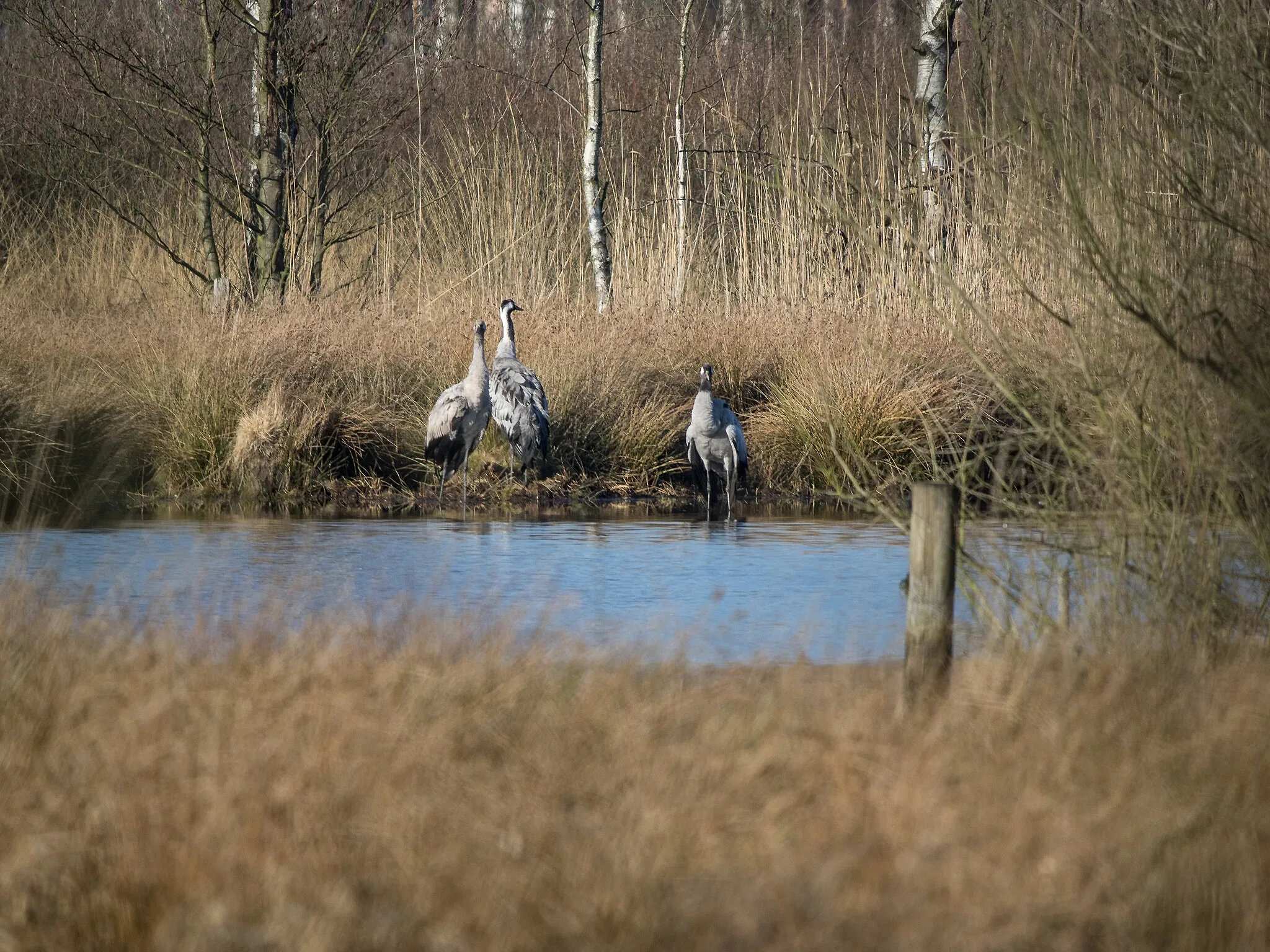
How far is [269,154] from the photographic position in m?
11.2

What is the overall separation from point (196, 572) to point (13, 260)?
24.4 ft

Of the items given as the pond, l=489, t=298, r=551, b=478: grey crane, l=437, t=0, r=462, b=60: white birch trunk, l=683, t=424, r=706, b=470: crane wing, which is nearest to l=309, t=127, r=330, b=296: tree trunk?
l=437, t=0, r=462, b=60: white birch trunk

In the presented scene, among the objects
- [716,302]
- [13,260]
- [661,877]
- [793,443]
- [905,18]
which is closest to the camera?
[661,877]

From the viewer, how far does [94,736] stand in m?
3.10

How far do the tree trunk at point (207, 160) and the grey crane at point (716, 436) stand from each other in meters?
3.88

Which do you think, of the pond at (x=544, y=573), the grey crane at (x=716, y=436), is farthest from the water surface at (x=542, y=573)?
the grey crane at (x=716, y=436)

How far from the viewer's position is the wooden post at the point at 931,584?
4133 millimetres

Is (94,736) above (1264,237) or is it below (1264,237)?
below

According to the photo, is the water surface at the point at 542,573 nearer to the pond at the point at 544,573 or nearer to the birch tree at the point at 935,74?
the pond at the point at 544,573

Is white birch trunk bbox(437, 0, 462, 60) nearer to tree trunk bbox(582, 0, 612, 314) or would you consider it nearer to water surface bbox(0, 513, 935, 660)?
tree trunk bbox(582, 0, 612, 314)

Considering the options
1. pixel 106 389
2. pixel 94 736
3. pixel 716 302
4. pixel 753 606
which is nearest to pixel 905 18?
pixel 716 302

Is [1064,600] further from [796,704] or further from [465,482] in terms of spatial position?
Result: [465,482]

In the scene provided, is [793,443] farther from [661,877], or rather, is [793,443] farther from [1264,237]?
[661,877]

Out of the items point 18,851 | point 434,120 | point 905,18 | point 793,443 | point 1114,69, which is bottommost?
point 18,851
